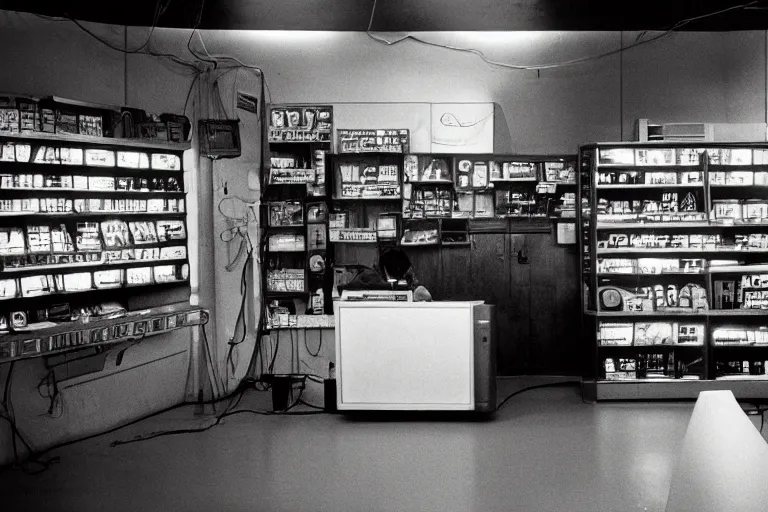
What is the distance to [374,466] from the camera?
4.68 meters

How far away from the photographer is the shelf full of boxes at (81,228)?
4766 mm

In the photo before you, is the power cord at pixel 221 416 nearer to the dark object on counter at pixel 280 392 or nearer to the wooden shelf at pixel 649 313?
the dark object on counter at pixel 280 392

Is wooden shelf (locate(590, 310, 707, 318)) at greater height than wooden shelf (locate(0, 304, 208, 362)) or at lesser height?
lesser

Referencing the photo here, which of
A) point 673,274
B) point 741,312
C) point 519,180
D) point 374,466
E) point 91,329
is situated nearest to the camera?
point 374,466

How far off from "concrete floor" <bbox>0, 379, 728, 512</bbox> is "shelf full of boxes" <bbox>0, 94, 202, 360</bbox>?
33.9 inches

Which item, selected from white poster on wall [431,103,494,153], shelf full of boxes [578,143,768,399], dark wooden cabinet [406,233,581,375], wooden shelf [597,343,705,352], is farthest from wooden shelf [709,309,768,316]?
white poster on wall [431,103,494,153]

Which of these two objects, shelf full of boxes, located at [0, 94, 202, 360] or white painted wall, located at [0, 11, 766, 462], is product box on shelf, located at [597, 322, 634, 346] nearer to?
white painted wall, located at [0, 11, 766, 462]

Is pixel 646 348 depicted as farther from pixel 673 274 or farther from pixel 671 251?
pixel 671 251

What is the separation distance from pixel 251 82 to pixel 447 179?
2186 mm

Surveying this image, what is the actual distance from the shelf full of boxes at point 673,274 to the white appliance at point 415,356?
1.39 m

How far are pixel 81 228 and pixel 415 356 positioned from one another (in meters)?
2.77

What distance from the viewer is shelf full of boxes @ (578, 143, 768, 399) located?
6.59 metres

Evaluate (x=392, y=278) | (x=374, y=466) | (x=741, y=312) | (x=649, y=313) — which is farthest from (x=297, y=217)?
(x=741, y=312)

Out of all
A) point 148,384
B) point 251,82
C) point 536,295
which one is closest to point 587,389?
point 536,295
